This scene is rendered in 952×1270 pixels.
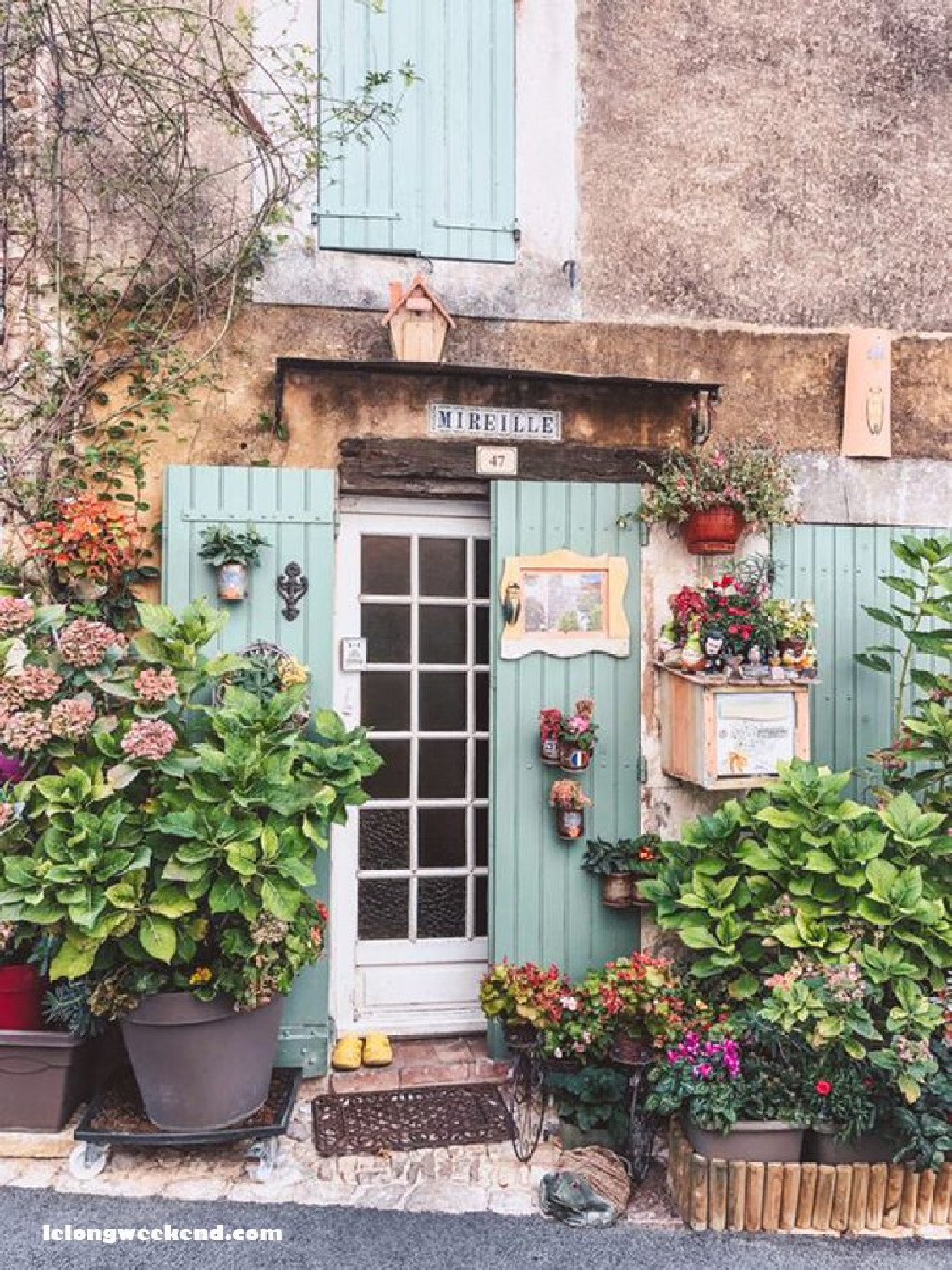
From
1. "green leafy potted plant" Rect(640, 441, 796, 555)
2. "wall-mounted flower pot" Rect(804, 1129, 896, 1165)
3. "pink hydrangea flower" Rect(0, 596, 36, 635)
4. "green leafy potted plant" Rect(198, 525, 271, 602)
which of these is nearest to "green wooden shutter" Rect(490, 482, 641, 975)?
"green leafy potted plant" Rect(640, 441, 796, 555)

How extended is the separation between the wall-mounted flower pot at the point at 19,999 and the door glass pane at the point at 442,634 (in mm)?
2117

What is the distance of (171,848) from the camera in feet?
10.8

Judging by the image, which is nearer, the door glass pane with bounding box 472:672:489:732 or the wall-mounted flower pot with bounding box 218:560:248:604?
the wall-mounted flower pot with bounding box 218:560:248:604

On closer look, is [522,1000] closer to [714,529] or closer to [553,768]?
[553,768]

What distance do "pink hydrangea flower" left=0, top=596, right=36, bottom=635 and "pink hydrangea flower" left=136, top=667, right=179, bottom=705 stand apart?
51 cm

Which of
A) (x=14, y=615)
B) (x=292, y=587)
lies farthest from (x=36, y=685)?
(x=292, y=587)

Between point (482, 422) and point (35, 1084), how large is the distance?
3.32 metres

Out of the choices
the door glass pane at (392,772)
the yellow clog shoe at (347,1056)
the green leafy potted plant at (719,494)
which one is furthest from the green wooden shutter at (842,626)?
the yellow clog shoe at (347,1056)

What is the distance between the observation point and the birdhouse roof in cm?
403

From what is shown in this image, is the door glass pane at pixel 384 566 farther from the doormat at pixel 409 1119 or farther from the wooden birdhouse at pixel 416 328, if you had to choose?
the doormat at pixel 409 1119

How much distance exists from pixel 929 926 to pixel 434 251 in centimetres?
356

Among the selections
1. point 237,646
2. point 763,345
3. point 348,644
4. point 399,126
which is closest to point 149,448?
point 237,646

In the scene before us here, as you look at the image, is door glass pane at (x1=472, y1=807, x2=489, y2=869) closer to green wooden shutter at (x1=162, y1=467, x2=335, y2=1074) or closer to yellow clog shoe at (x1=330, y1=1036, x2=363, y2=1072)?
green wooden shutter at (x1=162, y1=467, x2=335, y2=1074)

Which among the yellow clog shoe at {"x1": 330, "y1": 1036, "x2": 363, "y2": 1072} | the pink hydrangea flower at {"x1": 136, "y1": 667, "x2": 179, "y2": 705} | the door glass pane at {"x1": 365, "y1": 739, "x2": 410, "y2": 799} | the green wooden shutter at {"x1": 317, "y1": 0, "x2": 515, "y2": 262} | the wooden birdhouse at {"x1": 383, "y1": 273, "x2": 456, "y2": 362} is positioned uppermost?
the green wooden shutter at {"x1": 317, "y1": 0, "x2": 515, "y2": 262}
